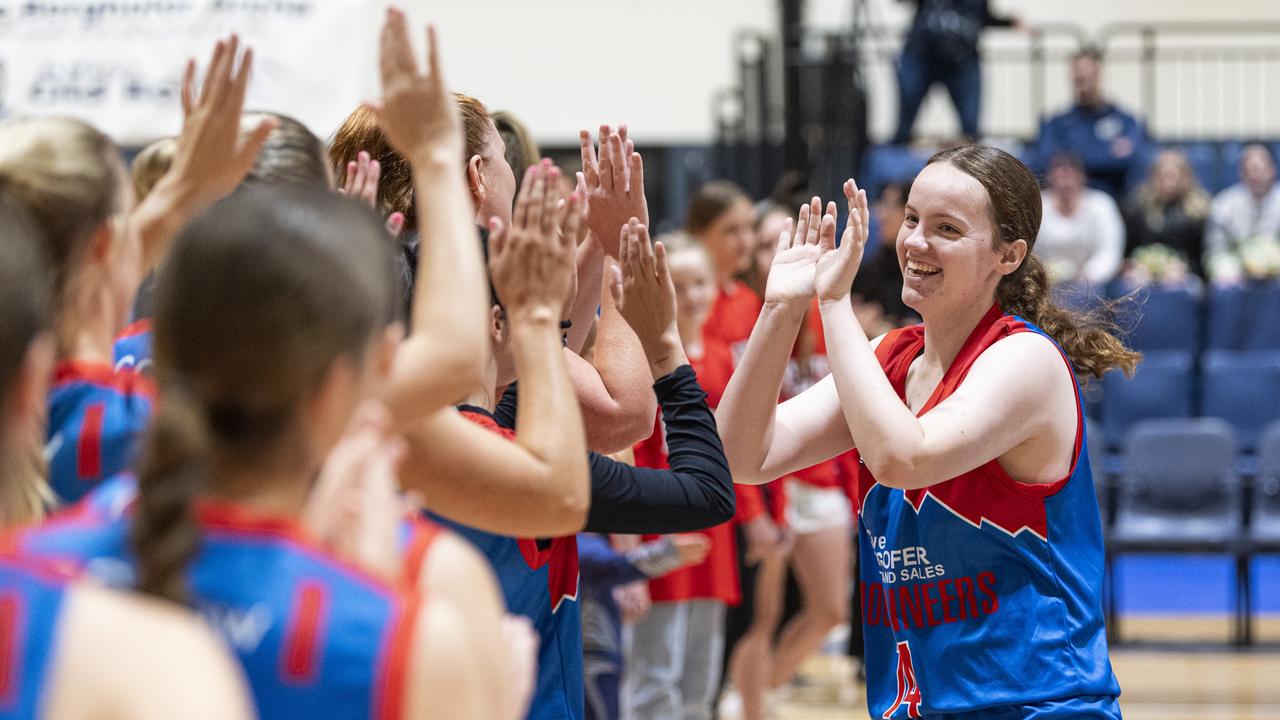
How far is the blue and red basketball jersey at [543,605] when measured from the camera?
221 cm

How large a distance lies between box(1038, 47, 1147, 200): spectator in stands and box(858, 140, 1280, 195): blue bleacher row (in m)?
0.10

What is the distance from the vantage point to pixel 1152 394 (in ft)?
27.7

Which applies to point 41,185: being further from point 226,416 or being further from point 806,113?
point 806,113

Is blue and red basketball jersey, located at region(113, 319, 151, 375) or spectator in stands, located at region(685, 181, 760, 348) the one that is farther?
spectator in stands, located at region(685, 181, 760, 348)

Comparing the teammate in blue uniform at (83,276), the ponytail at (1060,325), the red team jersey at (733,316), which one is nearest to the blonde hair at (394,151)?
the teammate in blue uniform at (83,276)

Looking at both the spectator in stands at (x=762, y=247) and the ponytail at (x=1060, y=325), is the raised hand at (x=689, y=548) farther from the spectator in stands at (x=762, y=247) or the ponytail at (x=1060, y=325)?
the spectator in stands at (x=762, y=247)

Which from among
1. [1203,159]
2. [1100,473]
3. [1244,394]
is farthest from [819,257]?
[1203,159]

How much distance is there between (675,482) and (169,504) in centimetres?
108

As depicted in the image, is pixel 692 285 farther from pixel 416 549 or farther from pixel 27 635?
pixel 27 635

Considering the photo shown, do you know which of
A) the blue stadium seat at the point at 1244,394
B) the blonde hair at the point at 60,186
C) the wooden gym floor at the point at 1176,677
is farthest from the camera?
the blue stadium seat at the point at 1244,394

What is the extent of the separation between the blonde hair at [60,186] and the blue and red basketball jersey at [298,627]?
0.51 m

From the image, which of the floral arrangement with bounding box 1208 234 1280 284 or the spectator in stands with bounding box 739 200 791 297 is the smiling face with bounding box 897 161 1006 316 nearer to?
the spectator in stands with bounding box 739 200 791 297

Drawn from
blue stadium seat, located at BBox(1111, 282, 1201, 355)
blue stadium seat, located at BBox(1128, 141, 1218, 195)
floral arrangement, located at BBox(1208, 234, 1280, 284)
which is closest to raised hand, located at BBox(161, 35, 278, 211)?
blue stadium seat, located at BBox(1111, 282, 1201, 355)

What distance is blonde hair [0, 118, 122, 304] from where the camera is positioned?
5.16 feet
